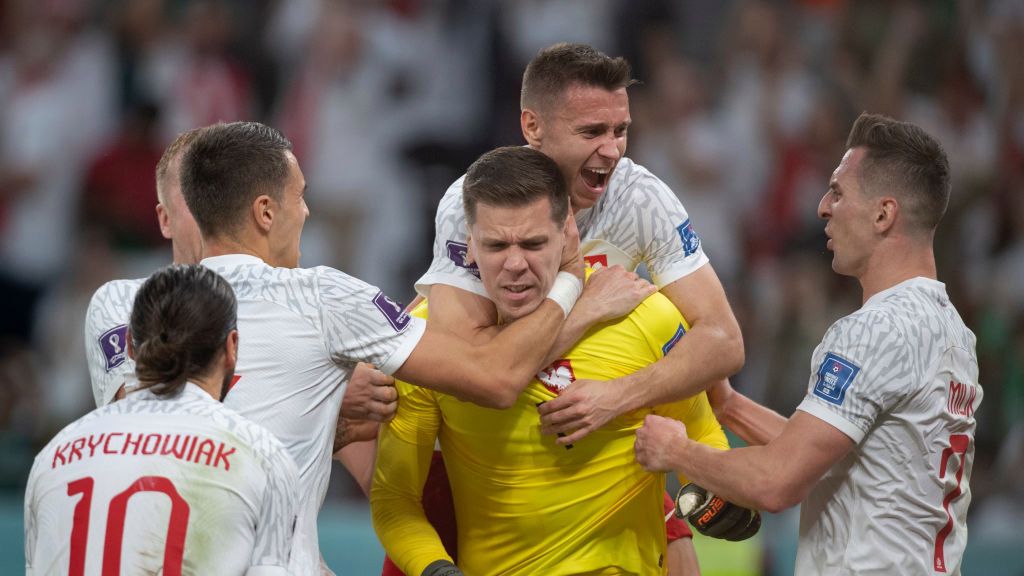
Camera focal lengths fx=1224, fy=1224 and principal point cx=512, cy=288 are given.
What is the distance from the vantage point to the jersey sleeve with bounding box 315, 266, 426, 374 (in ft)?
12.0

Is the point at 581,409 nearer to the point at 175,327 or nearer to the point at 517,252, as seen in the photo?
the point at 517,252

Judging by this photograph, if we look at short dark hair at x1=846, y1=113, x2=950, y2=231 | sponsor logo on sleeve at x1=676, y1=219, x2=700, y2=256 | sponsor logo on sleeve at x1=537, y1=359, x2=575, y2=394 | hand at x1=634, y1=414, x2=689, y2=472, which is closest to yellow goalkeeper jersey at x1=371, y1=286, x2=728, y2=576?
sponsor logo on sleeve at x1=537, y1=359, x2=575, y2=394

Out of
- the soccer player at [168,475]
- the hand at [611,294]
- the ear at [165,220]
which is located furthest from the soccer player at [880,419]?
the ear at [165,220]

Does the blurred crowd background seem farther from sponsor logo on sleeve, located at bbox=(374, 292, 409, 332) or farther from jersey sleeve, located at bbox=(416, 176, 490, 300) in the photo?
sponsor logo on sleeve, located at bbox=(374, 292, 409, 332)

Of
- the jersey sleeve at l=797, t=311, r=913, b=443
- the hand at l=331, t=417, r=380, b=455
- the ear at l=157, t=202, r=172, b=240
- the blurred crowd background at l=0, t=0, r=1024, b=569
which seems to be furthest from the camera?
the blurred crowd background at l=0, t=0, r=1024, b=569

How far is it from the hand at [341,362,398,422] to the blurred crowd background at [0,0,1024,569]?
503 cm

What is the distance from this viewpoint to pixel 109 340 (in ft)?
12.8

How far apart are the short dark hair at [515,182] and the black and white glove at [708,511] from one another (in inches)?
40.1

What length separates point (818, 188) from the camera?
31.5 feet

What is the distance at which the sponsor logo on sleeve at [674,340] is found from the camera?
415cm

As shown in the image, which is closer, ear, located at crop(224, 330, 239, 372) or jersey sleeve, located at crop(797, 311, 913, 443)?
ear, located at crop(224, 330, 239, 372)

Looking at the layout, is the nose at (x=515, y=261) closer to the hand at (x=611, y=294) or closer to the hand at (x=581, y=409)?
the hand at (x=611, y=294)

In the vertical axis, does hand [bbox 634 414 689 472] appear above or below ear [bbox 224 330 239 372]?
below

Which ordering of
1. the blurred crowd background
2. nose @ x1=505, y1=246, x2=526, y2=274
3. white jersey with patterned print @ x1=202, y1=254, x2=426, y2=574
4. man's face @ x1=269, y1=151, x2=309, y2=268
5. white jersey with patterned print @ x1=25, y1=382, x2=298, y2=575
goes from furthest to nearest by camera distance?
the blurred crowd background, nose @ x1=505, y1=246, x2=526, y2=274, man's face @ x1=269, y1=151, x2=309, y2=268, white jersey with patterned print @ x1=202, y1=254, x2=426, y2=574, white jersey with patterned print @ x1=25, y1=382, x2=298, y2=575
